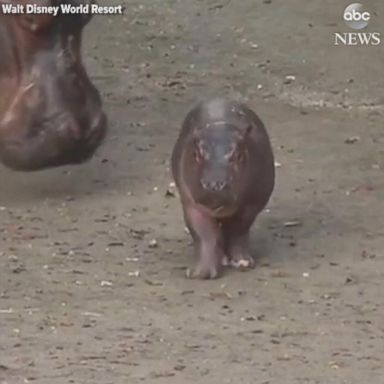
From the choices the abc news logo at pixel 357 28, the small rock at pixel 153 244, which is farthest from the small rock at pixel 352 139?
the small rock at pixel 153 244

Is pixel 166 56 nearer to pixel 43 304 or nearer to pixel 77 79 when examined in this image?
pixel 77 79

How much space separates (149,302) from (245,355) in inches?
27.3

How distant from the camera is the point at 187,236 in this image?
20.9 feet

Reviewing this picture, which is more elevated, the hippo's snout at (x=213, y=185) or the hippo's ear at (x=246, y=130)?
the hippo's ear at (x=246, y=130)

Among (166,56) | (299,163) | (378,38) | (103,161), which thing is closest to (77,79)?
(103,161)

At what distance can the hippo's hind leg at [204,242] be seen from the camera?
227 inches

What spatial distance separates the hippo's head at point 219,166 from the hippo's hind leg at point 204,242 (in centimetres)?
10

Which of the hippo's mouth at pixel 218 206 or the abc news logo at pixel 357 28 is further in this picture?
the abc news logo at pixel 357 28

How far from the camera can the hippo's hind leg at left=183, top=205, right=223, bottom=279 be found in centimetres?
577

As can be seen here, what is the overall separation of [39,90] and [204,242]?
1494 millimetres

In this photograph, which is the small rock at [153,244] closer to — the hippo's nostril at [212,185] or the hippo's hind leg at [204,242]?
the hippo's hind leg at [204,242]

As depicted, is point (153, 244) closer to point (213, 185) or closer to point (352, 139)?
point (213, 185)

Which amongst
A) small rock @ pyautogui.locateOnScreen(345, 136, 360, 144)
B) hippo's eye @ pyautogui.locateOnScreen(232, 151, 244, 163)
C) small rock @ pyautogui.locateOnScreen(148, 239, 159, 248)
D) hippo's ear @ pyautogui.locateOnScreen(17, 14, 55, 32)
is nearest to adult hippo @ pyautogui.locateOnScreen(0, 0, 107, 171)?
hippo's ear @ pyautogui.locateOnScreen(17, 14, 55, 32)

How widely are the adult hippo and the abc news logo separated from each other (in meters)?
2.76
